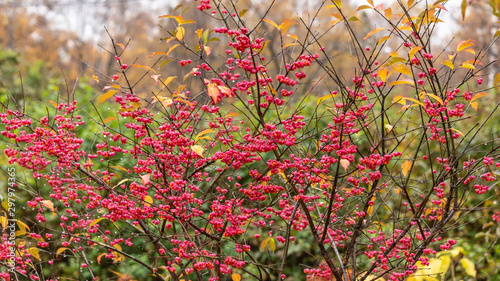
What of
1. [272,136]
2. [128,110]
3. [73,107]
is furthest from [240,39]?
[73,107]

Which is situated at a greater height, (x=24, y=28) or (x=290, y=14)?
(x=24, y=28)

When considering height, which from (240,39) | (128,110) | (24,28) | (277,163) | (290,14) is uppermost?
(24,28)

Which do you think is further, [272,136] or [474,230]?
[474,230]

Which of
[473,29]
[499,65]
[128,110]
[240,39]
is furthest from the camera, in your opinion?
[473,29]

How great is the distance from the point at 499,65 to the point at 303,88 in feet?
18.4

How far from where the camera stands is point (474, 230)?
16.8 feet

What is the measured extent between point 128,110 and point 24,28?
75.9ft

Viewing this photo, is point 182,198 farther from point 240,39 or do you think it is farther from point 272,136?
point 240,39

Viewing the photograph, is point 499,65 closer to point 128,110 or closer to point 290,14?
point 290,14

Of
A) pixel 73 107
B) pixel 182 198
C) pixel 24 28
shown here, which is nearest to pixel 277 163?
pixel 182 198

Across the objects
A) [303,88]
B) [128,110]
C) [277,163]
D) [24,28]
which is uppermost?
[24,28]

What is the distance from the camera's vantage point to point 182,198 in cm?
204

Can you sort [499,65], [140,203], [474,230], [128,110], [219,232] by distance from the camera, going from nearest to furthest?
[128,110] → [140,203] → [219,232] → [474,230] → [499,65]

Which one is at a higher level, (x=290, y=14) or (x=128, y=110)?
(x=290, y=14)
